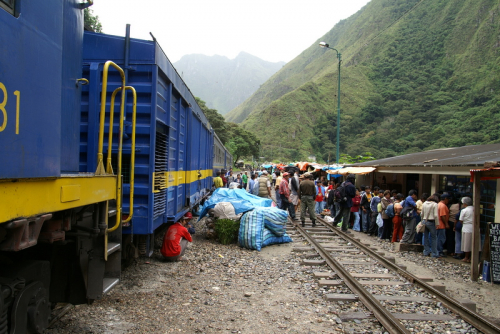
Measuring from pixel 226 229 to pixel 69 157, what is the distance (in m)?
5.54

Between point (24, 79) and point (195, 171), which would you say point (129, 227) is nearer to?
point (24, 79)

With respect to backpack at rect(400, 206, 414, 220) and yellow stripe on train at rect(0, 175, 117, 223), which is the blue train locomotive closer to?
yellow stripe on train at rect(0, 175, 117, 223)

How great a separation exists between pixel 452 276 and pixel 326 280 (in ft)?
10.00

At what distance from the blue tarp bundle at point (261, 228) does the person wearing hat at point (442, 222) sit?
→ 150 inches

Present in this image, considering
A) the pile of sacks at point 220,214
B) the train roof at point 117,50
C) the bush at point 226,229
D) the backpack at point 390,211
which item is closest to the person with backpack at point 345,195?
the backpack at point 390,211

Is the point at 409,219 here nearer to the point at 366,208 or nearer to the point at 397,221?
the point at 397,221

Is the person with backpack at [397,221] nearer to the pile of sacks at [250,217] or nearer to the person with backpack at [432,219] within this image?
the person with backpack at [432,219]

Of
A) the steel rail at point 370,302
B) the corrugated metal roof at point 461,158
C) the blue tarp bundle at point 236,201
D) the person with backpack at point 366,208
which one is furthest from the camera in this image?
the person with backpack at point 366,208

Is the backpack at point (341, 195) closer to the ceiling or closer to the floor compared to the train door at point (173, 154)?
closer to the floor

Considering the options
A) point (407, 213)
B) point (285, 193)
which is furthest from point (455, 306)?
point (285, 193)

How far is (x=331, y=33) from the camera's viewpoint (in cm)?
17112

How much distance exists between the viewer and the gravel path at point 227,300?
423cm

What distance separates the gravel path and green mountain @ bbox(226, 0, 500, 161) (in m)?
63.8

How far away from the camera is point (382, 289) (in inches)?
229
